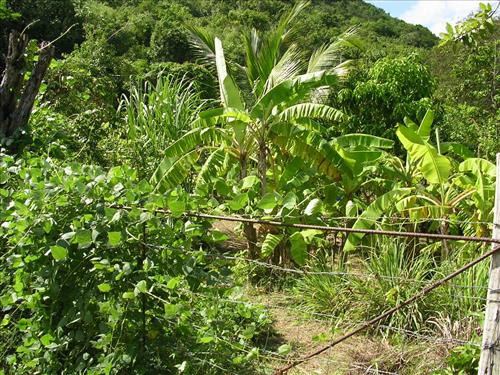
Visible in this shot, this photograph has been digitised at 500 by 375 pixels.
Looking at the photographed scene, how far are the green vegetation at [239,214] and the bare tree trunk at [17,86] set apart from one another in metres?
0.07

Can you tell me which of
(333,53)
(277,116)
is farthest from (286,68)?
(277,116)

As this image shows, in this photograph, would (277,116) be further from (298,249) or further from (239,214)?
(239,214)

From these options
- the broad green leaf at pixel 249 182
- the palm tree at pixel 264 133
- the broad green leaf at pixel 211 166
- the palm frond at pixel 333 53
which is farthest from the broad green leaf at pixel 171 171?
the palm frond at pixel 333 53

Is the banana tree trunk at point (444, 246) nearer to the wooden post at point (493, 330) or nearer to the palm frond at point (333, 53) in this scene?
the wooden post at point (493, 330)

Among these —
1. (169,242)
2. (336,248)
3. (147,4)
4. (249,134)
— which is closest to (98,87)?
(249,134)

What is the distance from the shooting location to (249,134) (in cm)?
679

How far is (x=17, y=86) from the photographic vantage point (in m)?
4.94

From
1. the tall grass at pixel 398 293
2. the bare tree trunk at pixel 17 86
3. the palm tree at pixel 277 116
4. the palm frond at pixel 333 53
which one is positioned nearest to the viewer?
the tall grass at pixel 398 293

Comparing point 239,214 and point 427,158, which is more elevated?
point 427,158

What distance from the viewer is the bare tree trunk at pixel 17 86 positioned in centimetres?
476

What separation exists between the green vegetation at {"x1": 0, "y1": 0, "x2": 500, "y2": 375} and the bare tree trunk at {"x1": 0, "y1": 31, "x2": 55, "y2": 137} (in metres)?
0.07

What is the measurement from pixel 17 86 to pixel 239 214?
2.64 meters

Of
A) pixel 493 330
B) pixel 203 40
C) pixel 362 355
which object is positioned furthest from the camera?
pixel 203 40

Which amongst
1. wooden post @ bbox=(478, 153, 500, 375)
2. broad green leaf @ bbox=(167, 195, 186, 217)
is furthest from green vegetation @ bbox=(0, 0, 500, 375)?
wooden post @ bbox=(478, 153, 500, 375)
